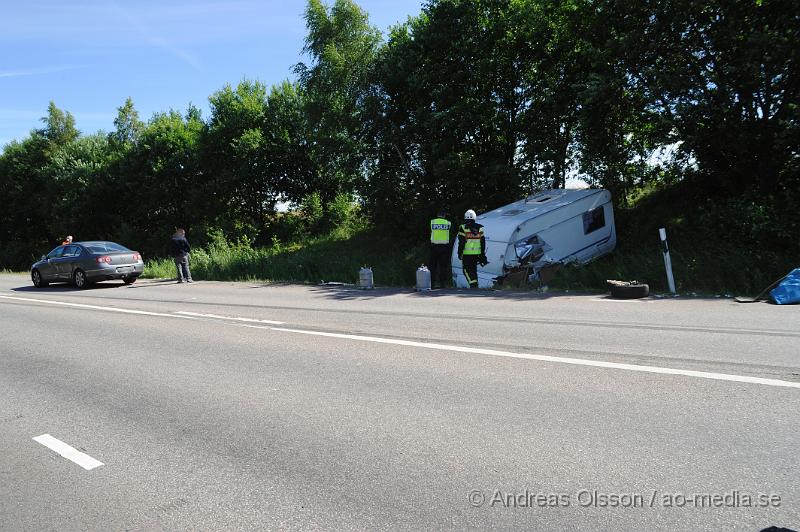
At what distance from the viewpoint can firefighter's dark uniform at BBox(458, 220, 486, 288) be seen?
1304 centimetres

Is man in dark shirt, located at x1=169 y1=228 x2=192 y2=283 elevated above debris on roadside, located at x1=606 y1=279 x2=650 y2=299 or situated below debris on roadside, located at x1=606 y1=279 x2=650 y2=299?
above

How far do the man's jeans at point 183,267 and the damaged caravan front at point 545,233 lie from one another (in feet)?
33.6

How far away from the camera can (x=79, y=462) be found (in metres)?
3.86

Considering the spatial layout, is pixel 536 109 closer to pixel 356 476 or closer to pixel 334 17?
pixel 334 17

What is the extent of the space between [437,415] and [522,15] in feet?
53.3

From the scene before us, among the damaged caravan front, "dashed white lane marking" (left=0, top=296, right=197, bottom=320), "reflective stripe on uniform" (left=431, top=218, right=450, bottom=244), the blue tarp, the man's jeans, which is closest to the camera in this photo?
the blue tarp

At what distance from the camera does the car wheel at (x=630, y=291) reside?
33.8ft

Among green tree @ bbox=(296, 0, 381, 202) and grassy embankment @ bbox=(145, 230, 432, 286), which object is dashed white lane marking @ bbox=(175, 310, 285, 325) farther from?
green tree @ bbox=(296, 0, 381, 202)

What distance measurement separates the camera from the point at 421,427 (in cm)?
411

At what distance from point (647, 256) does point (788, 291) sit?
4304 millimetres

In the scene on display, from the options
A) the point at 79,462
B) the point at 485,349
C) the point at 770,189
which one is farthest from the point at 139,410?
the point at 770,189

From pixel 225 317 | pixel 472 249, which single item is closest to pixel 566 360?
pixel 225 317

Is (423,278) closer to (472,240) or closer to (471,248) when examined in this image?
(471,248)

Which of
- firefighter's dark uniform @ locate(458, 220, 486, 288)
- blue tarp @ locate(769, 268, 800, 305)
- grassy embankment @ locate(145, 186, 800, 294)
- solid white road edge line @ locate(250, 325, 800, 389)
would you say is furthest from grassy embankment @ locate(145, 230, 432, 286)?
blue tarp @ locate(769, 268, 800, 305)
